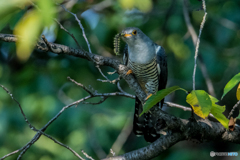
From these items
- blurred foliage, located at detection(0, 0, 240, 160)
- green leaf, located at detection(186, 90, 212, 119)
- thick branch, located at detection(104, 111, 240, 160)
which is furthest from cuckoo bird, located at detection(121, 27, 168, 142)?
green leaf, located at detection(186, 90, 212, 119)

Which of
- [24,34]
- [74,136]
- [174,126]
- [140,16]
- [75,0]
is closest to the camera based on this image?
[24,34]

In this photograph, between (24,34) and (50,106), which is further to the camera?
(50,106)

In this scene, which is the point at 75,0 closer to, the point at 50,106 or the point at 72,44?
the point at 72,44

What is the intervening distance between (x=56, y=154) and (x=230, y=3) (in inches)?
147

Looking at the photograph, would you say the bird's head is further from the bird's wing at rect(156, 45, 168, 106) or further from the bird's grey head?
the bird's wing at rect(156, 45, 168, 106)

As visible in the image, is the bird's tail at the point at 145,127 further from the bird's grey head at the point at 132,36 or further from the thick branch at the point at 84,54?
the thick branch at the point at 84,54

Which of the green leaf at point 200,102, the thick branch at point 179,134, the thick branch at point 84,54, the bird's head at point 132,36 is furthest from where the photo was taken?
the bird's head at point 132,36

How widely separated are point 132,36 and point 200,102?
1.55 m

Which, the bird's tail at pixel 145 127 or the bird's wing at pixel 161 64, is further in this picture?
the bird's wing at pixel 161 64

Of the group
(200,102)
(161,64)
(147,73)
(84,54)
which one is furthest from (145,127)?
(200,102)

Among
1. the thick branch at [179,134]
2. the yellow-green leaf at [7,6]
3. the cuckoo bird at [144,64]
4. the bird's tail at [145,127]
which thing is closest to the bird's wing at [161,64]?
the cuckoo bird at [144,64]

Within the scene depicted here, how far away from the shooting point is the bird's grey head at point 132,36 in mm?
2634

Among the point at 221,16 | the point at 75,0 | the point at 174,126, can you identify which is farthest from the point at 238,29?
the point at 174,126

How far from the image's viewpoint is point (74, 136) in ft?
12.9
